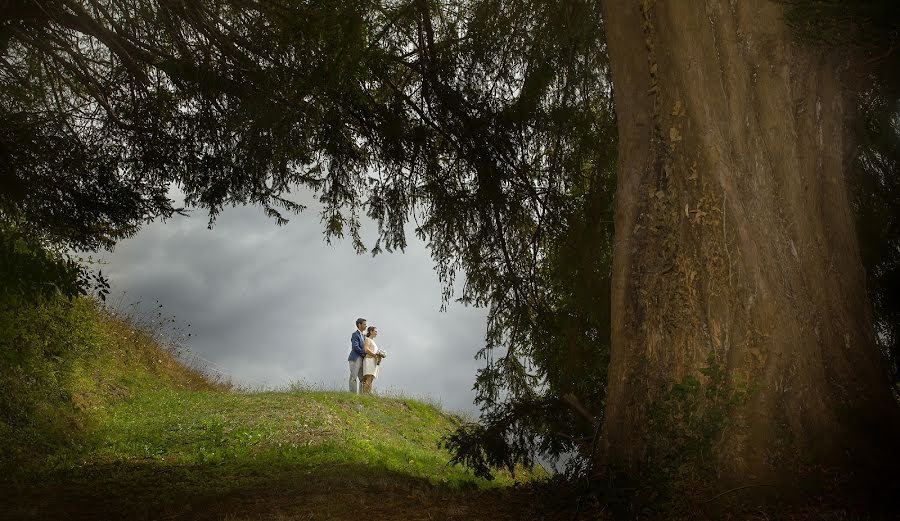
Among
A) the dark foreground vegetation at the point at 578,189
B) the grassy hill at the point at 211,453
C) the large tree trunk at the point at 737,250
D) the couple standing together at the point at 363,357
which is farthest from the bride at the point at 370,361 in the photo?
the large tree trunk at the point at 737,250

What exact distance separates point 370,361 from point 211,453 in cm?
705

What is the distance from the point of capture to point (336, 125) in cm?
899

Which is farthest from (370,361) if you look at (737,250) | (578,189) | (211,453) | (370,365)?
(737,250)

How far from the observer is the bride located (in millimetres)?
16844

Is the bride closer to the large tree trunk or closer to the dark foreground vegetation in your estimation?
the dark foreground vegetation

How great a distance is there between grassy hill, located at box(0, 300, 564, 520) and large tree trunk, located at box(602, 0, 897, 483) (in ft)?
5.36

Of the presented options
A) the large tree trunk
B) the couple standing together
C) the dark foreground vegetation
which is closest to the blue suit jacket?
the couple standing together

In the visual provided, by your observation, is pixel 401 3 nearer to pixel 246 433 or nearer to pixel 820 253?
pixel 820 253

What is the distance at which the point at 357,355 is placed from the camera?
17.2 meters

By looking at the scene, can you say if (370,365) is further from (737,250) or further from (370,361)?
(737,250)

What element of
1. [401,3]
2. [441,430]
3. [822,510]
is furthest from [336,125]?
[441,430]

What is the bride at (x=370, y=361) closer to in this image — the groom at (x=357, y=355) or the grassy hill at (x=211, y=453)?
the groom at (x=357, y=355)

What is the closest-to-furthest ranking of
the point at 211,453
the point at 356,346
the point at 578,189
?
1. the point at 578,189
2. the point at 211,453
3. the point at 356,346

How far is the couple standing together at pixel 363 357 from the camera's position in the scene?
1678 centimetres
